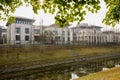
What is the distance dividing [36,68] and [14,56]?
685cm

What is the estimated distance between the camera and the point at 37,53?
4938 centimetres

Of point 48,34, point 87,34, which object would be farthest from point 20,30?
point 87,34

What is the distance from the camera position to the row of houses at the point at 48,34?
79.8 meters

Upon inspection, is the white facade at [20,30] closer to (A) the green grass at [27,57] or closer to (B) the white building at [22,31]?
(B) the white building at [22,31]

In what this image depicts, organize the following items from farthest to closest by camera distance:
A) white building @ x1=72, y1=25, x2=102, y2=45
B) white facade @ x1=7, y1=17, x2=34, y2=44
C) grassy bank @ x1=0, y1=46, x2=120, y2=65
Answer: white building @ x1=72, y1=25, x2=102, y2=45 < white facade @ x1=7, y1=17, x2=34, y2=44 < grassy bank @ x1=0, y1=46, x2=120, y2=65

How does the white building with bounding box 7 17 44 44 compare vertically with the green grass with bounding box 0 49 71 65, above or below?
above

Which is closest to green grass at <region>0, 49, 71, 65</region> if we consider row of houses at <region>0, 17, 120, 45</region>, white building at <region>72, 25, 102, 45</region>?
row of houses at <region>0, 17, 120, 45</region>

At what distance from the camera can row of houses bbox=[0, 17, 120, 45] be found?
79.8m

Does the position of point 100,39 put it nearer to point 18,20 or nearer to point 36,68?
point 18,20

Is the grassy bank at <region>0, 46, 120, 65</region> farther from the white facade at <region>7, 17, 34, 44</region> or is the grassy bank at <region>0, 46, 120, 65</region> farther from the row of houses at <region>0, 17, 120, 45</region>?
the white facade at <region>7, 17, 34, 44</region>

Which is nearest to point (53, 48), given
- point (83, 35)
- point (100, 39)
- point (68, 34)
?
point (68, 34)

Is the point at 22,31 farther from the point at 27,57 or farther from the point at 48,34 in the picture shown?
the point at 27,57

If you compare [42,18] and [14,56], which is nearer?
[14,56]

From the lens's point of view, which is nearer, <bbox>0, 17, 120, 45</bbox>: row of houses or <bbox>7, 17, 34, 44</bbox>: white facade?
<bbox>7, 17, 34, 44</bbox>: white facade
